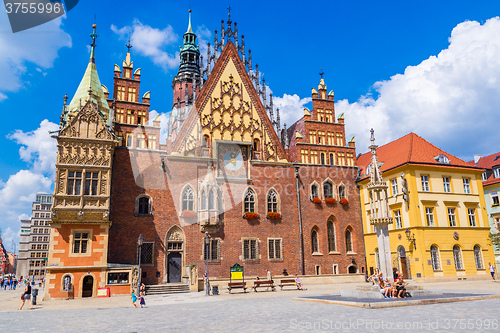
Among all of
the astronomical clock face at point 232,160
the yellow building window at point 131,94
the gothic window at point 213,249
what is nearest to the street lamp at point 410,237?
the astronomical clock face at point 232,160

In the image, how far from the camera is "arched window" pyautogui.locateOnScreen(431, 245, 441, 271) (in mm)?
32428

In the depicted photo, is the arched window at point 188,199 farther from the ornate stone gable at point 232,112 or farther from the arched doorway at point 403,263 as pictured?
the arched doorway at point 403,263

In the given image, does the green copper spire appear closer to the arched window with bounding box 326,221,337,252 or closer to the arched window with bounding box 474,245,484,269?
the arched window with bounding box 326,221,337,252

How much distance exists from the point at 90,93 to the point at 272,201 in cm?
1839

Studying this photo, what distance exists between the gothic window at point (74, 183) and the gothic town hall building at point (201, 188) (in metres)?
0.07

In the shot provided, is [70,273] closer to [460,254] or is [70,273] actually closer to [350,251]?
[350,251]

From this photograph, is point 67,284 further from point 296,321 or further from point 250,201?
point 296,321

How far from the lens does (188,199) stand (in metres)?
33.6

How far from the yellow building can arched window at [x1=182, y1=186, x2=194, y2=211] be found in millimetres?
17650

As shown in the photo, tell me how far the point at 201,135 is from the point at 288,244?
42.4 feet

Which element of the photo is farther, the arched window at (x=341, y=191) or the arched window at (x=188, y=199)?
the arched window at (x=341, y=191)

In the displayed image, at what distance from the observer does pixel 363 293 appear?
18.2 metres

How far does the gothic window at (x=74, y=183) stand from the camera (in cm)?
2833

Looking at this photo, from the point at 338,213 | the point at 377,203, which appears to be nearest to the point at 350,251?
the point at 338,213
